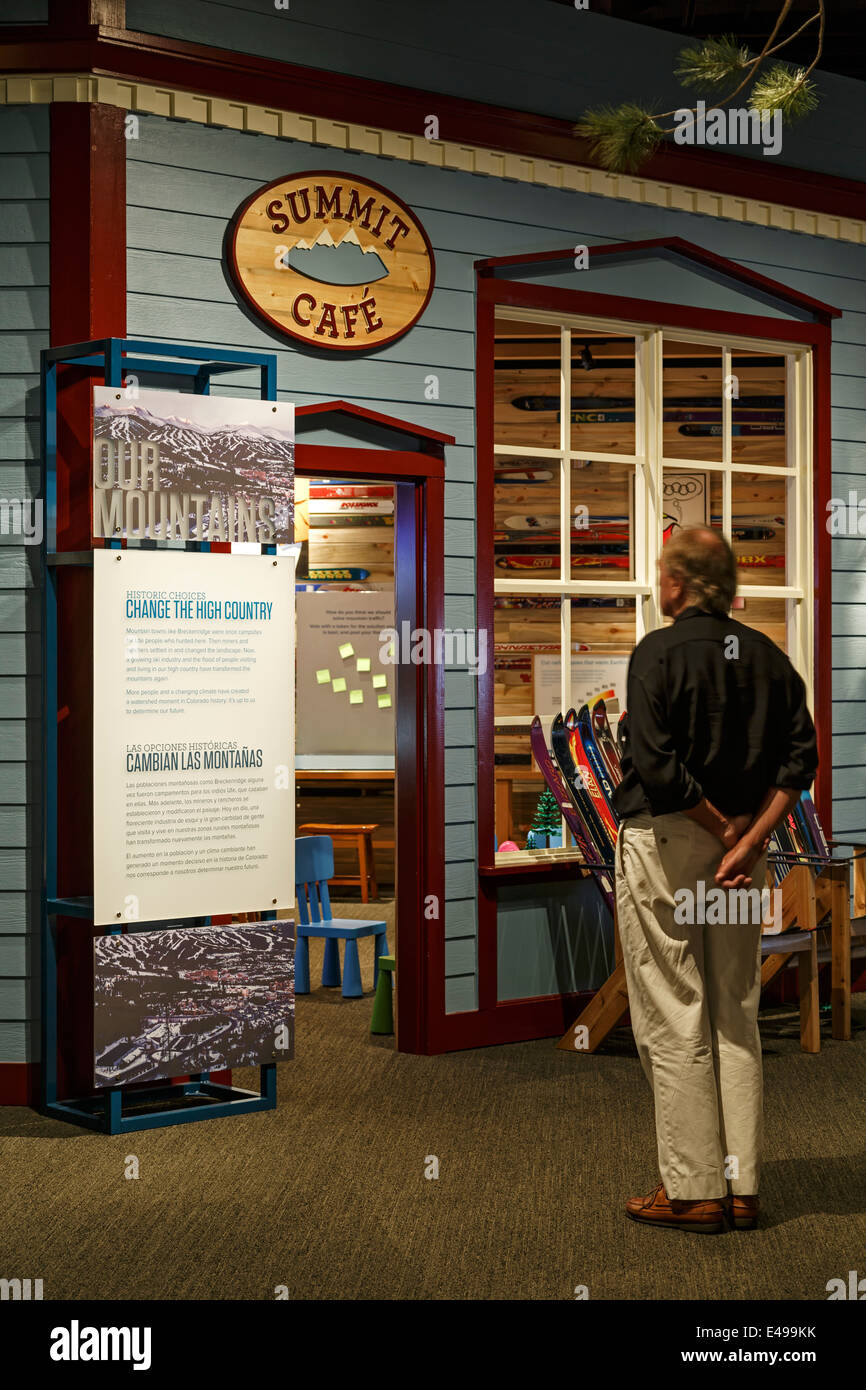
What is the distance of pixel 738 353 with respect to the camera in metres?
6.93

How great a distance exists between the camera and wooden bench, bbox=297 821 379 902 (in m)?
9.66

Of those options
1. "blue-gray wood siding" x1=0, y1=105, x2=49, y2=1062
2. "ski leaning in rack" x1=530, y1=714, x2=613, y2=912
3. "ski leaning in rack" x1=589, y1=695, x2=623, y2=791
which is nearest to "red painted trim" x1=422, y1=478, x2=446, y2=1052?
"ski leaning in rack" x1=530, y1=714, x2=613, y2=912

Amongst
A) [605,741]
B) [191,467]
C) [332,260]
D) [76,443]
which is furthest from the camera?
[605,741]

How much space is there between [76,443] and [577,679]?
2.34 metres

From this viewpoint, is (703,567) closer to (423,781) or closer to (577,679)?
(423,781)

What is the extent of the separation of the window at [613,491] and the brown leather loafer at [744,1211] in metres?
2.52

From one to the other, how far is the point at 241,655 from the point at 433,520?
1.23m

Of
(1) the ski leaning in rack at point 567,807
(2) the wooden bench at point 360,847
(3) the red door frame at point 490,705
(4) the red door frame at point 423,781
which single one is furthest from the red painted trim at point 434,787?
(2) the wooden bench at point 360,847

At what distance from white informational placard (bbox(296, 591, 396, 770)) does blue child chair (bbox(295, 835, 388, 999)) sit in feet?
8.38

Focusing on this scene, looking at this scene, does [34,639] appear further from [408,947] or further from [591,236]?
[591,236]

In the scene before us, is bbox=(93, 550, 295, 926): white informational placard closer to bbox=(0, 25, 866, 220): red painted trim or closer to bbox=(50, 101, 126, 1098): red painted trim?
bbox=(50, 101, 126, 1098): red painted trim

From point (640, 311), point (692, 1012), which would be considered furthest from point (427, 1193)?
point (640, 311)

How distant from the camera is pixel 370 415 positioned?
5.66 m

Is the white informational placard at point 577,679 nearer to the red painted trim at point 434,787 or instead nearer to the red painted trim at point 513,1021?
the red painted trim at point 434,787
